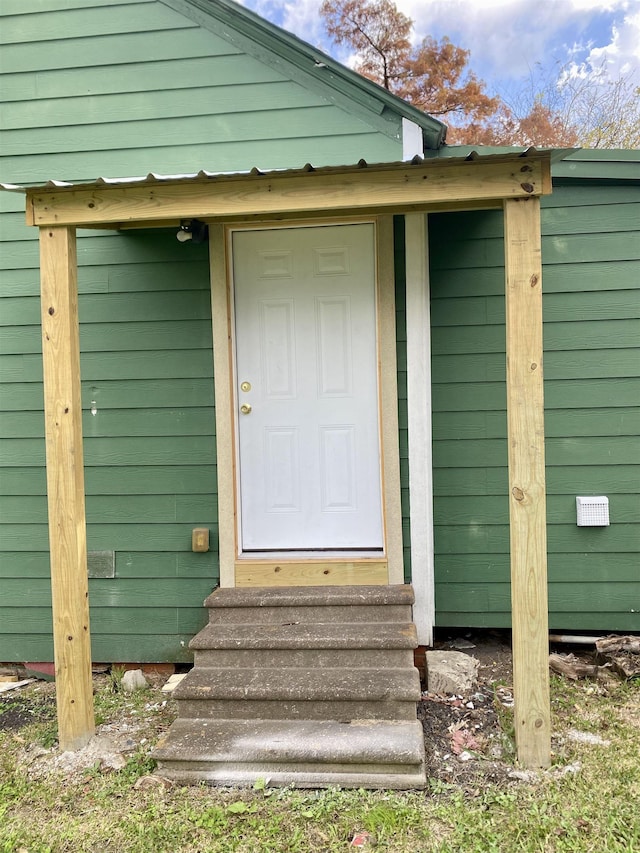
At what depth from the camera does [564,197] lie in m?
3.59

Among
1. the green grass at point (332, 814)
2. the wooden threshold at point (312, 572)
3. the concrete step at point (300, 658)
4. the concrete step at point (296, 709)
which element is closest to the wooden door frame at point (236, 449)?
the wooden threshold at point (312, 572)

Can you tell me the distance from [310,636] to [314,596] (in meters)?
0.26

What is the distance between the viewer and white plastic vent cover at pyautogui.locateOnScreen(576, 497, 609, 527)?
11.8 ft

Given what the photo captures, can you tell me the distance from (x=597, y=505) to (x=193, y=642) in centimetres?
234

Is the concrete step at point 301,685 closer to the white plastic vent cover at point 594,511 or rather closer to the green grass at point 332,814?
the green grass at point 332,814

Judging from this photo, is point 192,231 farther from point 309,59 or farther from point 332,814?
point 332,814

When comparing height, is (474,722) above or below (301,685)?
below

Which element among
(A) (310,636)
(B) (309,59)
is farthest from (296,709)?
(B) (309,59)

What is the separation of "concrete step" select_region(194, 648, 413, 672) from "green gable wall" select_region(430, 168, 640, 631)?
0.71 m

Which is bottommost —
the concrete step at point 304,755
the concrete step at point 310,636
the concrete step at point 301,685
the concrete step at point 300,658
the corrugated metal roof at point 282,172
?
the concrete step at point 304,755

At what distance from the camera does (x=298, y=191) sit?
107 inches

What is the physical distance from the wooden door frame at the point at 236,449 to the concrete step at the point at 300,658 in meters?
0.50

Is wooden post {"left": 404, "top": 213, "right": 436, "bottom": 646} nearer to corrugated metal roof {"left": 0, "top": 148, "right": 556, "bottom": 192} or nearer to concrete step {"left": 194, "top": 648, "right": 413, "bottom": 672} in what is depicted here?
concrete step {"left": 194, "top": 648, "right": 413, "bottom": 672}

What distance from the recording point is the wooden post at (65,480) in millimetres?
2842
